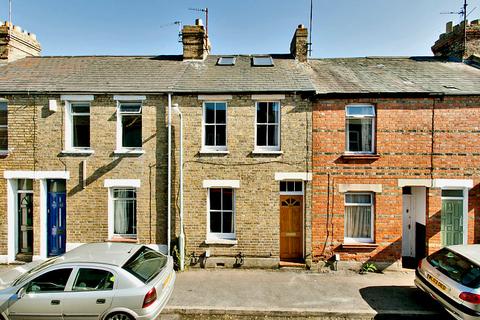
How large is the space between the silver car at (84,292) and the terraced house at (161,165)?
12.0 ft

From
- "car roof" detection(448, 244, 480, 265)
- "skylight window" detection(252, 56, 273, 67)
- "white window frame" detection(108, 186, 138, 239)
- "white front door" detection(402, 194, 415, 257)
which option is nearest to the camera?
"car roof" detection(448, 244, 480, 265)

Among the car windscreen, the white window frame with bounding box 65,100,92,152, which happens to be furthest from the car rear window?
the car windscreen

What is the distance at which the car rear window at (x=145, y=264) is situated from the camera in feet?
18.1

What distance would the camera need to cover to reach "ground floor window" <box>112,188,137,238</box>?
9383mm

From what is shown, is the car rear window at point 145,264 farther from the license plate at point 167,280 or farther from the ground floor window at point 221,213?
the ground floor window at point 221,213

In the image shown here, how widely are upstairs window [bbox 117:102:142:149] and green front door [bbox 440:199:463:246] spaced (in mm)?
10898

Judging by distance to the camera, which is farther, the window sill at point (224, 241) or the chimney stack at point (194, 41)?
the chimney stack at point (194, 41)

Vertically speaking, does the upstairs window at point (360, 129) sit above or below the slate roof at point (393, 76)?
below

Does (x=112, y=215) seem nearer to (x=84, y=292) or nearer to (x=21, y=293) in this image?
(x=21, y=293)

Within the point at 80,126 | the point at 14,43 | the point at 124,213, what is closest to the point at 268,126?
the point at 124,213

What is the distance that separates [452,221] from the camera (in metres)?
9.14

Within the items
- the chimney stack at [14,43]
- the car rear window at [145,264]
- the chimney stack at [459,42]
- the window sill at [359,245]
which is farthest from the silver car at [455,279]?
the chimney stack at [14,43]

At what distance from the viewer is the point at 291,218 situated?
938 cm

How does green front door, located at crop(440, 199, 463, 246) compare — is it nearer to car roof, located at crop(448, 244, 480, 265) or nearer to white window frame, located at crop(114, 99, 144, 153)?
car roof, located at crop(448, 244, 480, 265)
